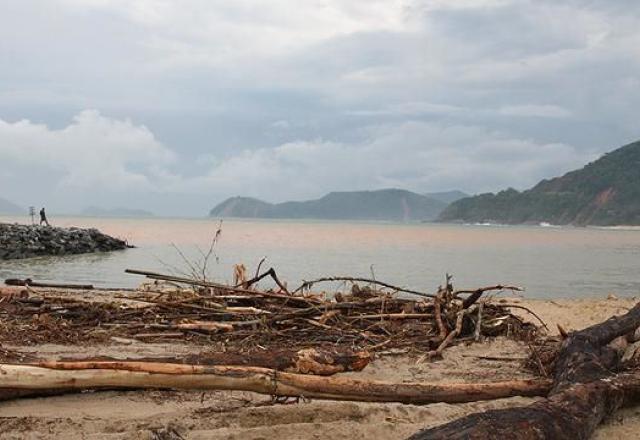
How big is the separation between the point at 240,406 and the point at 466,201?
189362 millimetres

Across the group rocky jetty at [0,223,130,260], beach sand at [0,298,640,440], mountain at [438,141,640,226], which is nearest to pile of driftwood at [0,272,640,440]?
beach sand at [0,298,640,440]

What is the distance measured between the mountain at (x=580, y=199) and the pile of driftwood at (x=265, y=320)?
458 feet

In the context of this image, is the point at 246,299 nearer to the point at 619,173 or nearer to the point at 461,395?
the point at 461,395

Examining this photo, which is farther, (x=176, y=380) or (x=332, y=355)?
(x=332, y=355)

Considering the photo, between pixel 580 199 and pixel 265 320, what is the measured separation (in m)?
157

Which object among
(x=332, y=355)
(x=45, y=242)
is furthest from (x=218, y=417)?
(x=45, y=242)

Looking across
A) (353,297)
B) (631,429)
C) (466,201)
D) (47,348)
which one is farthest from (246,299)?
(466,201)

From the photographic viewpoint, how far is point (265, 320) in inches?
303

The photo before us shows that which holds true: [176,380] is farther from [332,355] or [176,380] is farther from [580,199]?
[580,199]

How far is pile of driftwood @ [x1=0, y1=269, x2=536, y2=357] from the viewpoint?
7.51 meters

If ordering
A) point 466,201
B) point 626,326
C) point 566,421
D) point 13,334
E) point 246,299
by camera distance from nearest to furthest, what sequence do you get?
point 566,421 < point 626,326 < point 13,334 < point 246,299 < point 466,201

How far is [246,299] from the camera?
8.59m

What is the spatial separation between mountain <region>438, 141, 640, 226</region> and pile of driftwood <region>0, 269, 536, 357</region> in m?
140

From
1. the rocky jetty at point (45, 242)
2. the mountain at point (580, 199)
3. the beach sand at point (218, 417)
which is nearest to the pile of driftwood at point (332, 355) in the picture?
the beach sand at point (218, 417)
